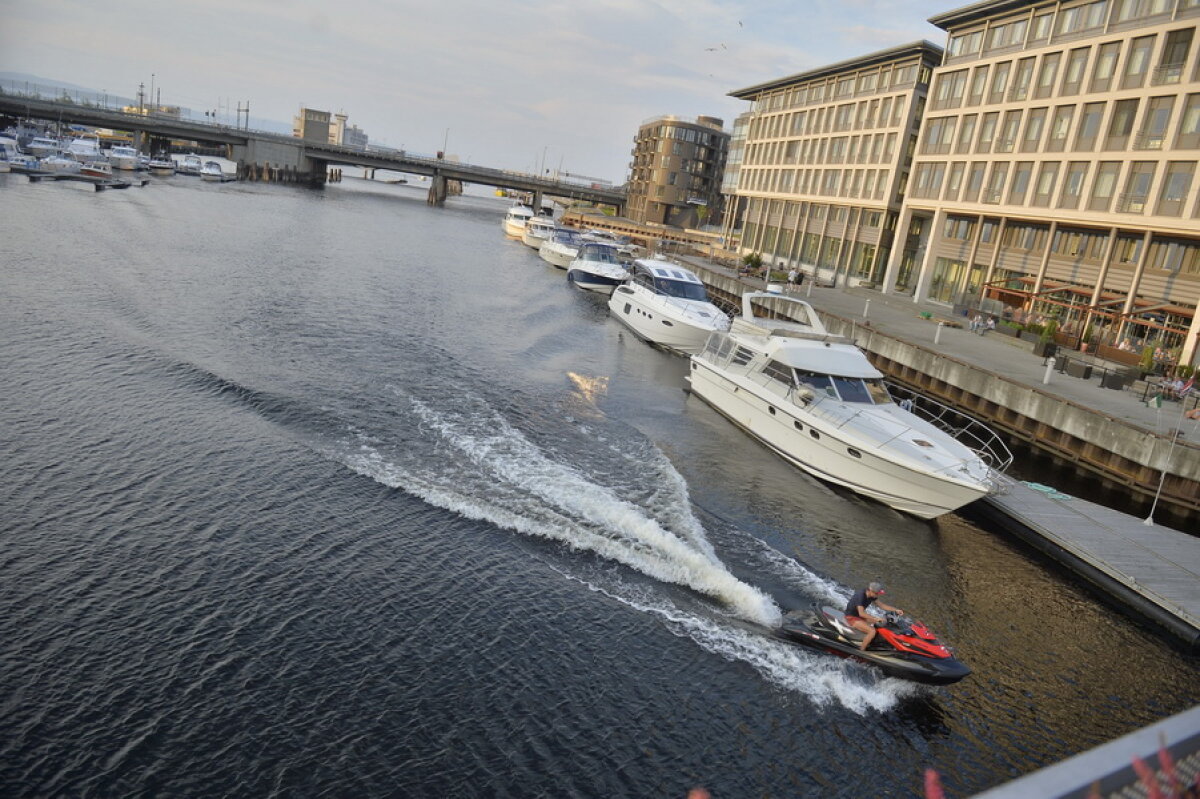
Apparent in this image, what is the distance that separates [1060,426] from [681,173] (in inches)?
4800

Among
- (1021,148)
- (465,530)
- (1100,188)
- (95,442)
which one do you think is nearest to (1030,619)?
(465,530)

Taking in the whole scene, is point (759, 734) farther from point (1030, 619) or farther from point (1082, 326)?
point (1082, 326)

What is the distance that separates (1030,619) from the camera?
16484 mm

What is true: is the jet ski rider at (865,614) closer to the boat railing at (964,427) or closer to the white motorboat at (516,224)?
the boat railing at (964,427)

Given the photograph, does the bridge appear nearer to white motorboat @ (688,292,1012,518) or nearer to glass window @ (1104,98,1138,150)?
glass window @ (1104,98,1138,150)

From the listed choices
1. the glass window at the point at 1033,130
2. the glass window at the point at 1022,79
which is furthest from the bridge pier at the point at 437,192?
the glass window at the point at 1033,130

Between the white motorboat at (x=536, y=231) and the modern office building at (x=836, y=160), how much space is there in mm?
22104

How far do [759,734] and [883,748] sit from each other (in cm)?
196

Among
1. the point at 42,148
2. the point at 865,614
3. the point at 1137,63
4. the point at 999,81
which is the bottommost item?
the point at 865,614

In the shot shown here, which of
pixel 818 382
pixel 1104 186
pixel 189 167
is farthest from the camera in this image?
pixel 189 167

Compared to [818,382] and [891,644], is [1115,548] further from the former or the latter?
[891,644]

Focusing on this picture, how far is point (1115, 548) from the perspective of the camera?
18.8 meters

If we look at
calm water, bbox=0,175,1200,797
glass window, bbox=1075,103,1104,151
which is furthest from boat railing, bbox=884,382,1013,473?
glass window, bbox=1075,103,1104,151

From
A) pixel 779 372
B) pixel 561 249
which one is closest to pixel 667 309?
pixel 779 372
